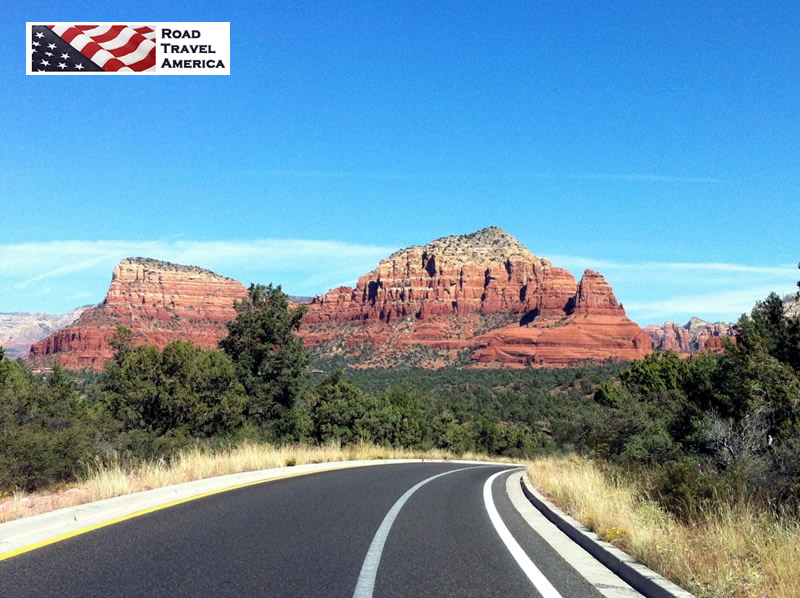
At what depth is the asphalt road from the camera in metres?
6.34

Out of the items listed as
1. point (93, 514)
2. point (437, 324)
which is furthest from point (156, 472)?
point (437, 324)

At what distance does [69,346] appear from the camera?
159125 millimetres

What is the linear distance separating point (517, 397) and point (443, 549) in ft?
265

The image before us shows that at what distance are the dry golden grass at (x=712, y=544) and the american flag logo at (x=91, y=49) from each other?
518 inches

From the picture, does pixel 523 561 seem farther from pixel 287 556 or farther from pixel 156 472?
pixel 156 472

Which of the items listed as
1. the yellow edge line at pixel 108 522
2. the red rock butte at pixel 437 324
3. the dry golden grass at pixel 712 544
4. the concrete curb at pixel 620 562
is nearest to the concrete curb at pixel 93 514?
the yellow edge line at pixel 108 522

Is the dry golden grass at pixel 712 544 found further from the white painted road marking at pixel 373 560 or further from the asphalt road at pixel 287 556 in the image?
the white painted road marking at pixel 373 560

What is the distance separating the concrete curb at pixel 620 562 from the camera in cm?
633

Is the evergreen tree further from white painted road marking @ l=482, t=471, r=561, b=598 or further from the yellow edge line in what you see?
white painted road marking @ l=482, t=471, r=561, b=598

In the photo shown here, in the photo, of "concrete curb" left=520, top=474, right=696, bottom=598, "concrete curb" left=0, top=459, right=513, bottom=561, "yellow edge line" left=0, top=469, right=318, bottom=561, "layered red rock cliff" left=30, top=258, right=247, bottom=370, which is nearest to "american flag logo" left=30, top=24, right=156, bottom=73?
"concrete curb" left=0, top=459, right=513, bottom=561

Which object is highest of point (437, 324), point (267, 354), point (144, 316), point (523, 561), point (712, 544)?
point (144, 316)

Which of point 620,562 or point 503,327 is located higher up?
point 503,327

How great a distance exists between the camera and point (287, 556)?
305 inches

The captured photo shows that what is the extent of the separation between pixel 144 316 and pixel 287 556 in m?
174
